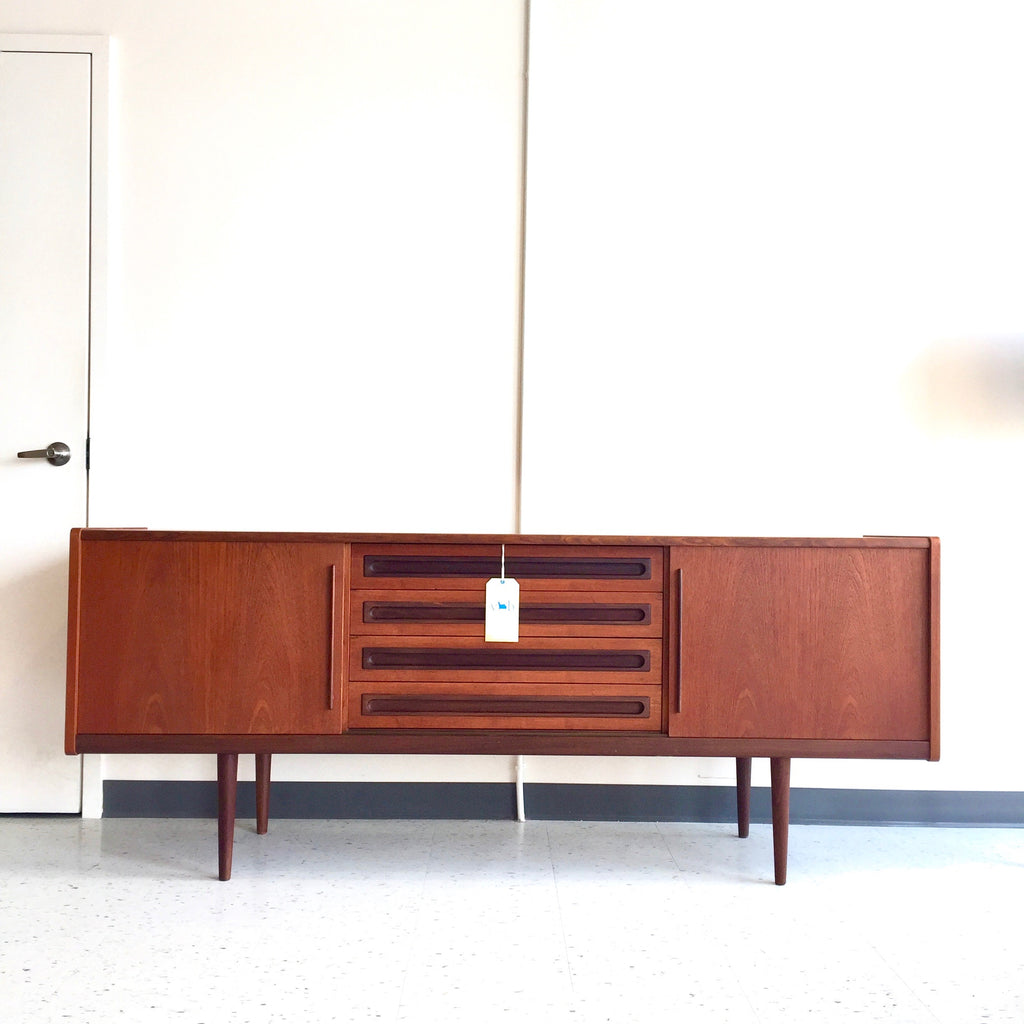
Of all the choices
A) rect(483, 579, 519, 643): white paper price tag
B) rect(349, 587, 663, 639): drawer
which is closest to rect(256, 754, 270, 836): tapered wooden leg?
rect(349, 587, 663, 639): drawer

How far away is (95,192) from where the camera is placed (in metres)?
2.60

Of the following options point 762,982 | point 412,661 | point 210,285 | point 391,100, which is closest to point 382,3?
point 391,100

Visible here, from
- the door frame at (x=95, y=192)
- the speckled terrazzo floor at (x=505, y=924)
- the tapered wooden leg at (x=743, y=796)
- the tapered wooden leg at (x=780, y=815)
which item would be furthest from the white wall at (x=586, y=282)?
the tapered wooden leg at (x=780, y=815)

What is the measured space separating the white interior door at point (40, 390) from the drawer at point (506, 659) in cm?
100

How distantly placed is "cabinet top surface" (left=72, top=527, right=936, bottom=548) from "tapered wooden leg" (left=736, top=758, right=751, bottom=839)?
2.28ft

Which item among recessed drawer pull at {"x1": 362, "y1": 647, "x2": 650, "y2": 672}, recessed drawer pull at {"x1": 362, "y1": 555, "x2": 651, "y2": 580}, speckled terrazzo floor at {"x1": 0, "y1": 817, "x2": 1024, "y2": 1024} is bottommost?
speckled terrazzo floor at {"x1": 0, "y1": 817, "x2": 1024, "y2": 1024}

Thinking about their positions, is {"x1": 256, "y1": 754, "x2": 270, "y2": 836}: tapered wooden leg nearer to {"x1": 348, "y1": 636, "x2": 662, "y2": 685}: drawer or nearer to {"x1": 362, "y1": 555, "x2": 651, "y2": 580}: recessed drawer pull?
{"x1": 348, "y1": 636, "x2": 662, "y2": 685}: drawer

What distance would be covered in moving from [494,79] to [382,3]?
352mm

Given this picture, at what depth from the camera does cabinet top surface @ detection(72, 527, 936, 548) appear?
2082 millimetres

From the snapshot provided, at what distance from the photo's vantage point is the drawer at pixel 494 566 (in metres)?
2.12

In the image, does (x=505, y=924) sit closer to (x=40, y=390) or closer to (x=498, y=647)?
(x=498, y=647)

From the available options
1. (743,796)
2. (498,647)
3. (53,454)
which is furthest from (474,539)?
(53,454)

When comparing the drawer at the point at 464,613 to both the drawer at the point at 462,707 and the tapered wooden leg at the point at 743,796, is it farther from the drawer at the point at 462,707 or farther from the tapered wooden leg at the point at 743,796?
the tapered wooden leg at the point at 743,796

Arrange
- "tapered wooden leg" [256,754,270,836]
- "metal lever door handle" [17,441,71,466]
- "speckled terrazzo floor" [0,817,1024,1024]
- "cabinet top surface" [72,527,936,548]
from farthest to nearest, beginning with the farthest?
"metal lever door handle" [17,441,71,466], "tapered wooden leg" [256,754,270,836], "cabinet top surface" [72,527,936,548], "speckled terrazzo floor" [0,817,1024,1024]
